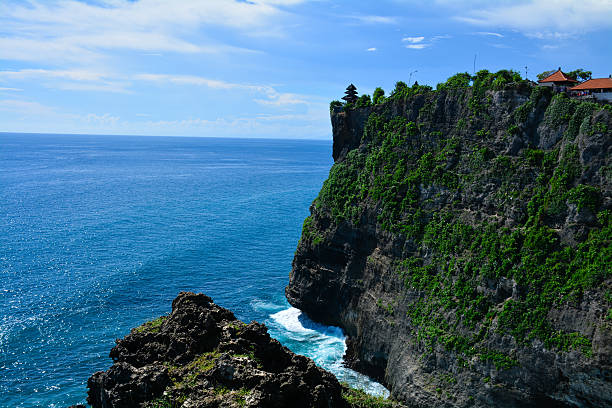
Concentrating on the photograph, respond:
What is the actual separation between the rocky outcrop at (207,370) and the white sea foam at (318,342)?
73.5 ft

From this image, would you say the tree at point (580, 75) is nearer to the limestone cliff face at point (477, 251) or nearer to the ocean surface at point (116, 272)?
the limestone cliff face at point (477, 251)

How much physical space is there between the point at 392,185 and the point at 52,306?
53.4 metres

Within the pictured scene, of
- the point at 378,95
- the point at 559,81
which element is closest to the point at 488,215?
the point at 559,81

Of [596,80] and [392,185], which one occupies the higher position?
[596,80]

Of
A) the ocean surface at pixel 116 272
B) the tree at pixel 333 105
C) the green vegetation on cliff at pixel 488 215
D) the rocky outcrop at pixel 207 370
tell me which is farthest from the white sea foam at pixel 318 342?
the tree at pixel 333 105

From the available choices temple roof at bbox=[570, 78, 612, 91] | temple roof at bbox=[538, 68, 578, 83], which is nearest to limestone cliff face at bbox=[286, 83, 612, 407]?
temple roof at bbox=[570, 78, 612, 91]

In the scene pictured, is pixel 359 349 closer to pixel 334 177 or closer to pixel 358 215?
pixel 358 215

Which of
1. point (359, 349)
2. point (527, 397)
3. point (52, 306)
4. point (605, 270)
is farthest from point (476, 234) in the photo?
point (52, 306)

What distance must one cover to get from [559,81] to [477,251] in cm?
2349

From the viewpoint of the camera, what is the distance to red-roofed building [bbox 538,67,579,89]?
171ft

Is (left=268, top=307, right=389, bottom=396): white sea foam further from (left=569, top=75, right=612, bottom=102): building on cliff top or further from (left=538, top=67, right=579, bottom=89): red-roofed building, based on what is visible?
(left=538, top=67, right=579, bottom=89): red-roofed building

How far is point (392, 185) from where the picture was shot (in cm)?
5872

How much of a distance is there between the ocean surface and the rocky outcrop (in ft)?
63.1

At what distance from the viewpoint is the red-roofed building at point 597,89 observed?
46.9 meters
